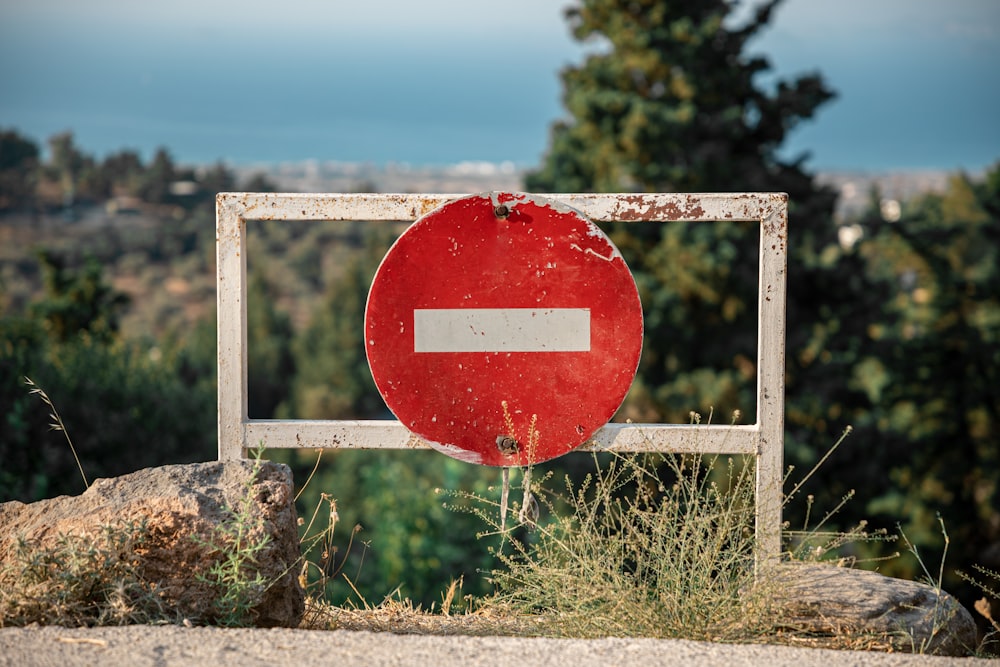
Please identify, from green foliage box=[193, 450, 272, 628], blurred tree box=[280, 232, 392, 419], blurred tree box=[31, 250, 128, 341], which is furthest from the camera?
blurred tree box=[280, 232, 392, 419]

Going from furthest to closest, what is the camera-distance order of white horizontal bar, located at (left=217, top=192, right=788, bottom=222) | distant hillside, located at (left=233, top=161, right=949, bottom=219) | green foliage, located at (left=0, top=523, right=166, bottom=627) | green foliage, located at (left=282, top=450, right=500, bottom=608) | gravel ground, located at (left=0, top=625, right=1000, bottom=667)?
distant hillside, located at (left=233, top=161, right=949, bottom=219) → green foliage, located at (left=282, top=450, right=500, bottom=608) → white horizontal bar, located at (left=217, top=192, right=788, bottom=222) → green foliage, located at (left=0, top=523, right=166, bottom=627) → gravel ground, located at (left=0, top=625, right=1000, bottom=667)

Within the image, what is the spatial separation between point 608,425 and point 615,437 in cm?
6

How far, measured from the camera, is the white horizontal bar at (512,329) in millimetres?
3516

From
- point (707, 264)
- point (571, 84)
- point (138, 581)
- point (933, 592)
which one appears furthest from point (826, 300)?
point (138, 581)

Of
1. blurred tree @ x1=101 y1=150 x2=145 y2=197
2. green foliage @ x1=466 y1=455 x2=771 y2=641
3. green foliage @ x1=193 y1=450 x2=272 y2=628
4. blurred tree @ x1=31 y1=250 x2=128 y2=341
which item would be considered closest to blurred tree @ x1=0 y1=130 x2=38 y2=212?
blurred tree @ x1=101 y1=150 x2=145 y2=197

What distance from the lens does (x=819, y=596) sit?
3.54 meters

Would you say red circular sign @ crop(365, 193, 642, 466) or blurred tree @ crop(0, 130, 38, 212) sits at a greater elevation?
blurred tree @ crop(0, 130, 38, 212)

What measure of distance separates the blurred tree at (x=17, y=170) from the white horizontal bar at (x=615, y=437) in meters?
39.0

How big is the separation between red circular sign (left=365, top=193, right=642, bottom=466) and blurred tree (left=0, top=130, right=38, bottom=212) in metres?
39.1

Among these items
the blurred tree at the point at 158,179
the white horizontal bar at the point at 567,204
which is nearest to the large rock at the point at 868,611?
the white horizontal bar at the point at 567,204

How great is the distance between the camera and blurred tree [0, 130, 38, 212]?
3931cm

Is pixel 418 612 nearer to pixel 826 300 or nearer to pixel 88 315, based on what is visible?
pixel 88 315

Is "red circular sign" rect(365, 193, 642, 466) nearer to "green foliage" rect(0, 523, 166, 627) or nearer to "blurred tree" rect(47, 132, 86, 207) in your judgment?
"green foliage" rect(0, 523, 166, 627)

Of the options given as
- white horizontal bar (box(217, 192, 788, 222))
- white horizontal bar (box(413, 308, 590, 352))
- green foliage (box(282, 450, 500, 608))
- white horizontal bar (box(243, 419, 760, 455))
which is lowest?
green foliage (box(282, 450, 500, 608))
